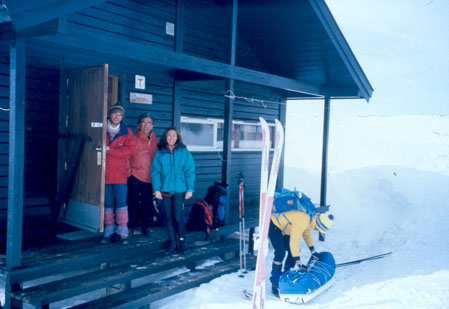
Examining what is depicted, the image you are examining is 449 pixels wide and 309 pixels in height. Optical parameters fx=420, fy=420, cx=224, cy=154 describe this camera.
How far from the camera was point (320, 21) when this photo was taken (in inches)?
290

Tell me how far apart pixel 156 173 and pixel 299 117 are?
39453 mm

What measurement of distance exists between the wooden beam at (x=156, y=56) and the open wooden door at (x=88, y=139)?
408 millimetres

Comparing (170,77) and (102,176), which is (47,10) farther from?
(170,77)

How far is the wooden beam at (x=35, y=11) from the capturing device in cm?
377

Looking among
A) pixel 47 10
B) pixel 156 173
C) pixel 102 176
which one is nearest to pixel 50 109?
pixel 102 176

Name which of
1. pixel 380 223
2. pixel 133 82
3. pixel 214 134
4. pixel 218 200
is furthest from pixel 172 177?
pixel 380 223

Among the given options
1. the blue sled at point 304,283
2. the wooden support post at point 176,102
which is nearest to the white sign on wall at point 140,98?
the wooden support post at point 176,102

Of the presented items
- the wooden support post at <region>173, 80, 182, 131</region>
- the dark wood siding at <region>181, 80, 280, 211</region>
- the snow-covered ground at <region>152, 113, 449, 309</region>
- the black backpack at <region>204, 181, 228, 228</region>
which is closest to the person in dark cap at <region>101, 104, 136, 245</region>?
the snow-covered ground at <region>152, 113, 449, 309</region>

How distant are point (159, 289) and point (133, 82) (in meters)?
3.27

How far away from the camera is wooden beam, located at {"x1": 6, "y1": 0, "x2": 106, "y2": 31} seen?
3.77 meters

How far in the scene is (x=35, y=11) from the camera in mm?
3824

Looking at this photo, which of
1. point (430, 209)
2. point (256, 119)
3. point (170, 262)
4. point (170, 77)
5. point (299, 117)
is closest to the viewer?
point (170, 262)

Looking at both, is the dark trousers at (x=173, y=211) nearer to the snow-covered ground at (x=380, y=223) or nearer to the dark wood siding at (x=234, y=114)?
the snow-covered ground at (x=380, y=223)

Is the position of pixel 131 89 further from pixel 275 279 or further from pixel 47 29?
pixel 275 279
